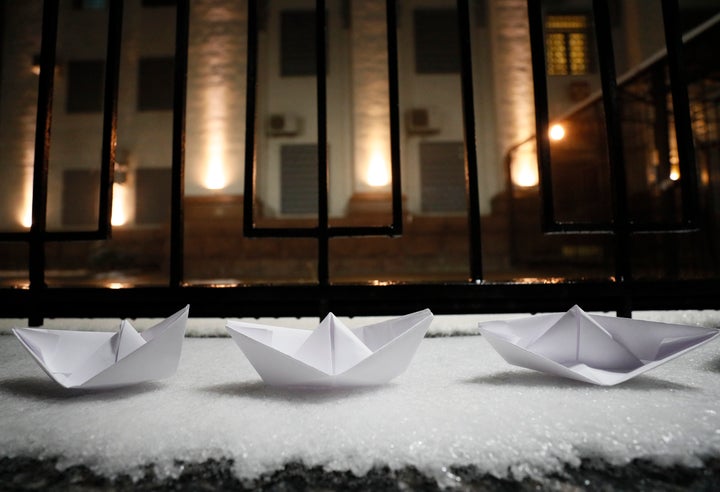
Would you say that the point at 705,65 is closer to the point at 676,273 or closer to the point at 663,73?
the point at 663,73

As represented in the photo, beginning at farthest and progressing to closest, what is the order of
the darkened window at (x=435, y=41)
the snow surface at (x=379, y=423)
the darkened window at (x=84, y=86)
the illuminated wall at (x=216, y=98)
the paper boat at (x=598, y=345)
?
the darkened window at (x=84, y=86) < the darkened window at (x=435, y=41) < the illuminated wall at (x=216, y=98) < the paper boat at (x=598, y=345) < the snow surface at (x=379, y=423)

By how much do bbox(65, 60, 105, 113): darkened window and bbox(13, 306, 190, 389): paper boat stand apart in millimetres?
8929

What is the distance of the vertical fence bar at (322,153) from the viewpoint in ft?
1.96

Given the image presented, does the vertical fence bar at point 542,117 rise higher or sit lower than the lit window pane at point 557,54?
lower

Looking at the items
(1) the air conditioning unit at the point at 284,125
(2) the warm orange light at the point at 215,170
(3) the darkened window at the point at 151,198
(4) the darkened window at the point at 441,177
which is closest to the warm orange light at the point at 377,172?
(4) the darkened window at the point at 441,177

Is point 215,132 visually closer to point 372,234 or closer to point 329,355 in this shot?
point 372,234

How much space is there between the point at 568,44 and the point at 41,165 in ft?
28.0

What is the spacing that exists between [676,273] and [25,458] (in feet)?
13.7

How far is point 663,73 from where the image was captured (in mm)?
3459

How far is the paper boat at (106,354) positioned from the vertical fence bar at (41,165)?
0.87ft

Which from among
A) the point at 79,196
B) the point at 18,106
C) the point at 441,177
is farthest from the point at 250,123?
the point at 18,106

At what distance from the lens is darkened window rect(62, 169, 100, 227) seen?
24.4 ft

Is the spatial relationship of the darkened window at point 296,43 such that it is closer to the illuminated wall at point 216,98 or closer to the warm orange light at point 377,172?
the illuminated wall at point 216,98

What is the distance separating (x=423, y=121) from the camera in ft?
23.6
